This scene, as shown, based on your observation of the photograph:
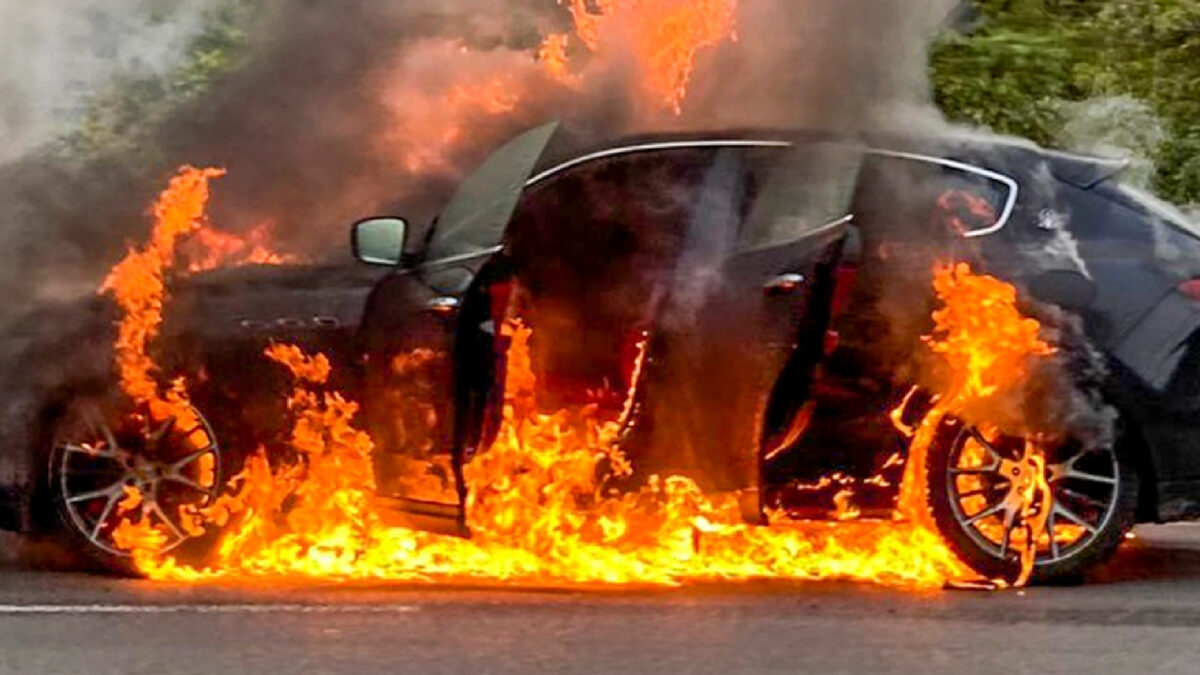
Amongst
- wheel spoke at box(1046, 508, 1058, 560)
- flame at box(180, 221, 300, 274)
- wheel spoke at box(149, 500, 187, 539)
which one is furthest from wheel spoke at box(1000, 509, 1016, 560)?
wheel spoke at box(149, 500, 187, 539)

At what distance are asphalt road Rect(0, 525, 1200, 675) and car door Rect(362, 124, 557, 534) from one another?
36 centimetres

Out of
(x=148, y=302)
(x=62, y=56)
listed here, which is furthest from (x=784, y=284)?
(x=62, y=56)

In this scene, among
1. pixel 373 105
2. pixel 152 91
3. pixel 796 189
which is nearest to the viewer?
pixel 796 189

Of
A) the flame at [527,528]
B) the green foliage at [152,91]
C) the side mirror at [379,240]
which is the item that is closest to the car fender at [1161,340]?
the flame at [527,528]

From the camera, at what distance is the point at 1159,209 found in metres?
7.83

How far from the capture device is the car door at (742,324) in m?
7.33

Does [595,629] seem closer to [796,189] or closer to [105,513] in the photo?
[796,189]

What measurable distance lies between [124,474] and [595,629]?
2.00 meters

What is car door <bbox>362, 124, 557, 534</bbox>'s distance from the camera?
7449 millimetres

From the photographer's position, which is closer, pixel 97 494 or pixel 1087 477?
pixel 1087 477

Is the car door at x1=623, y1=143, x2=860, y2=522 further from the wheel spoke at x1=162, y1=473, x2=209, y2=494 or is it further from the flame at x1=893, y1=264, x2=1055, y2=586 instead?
the wheel spoke at x1=162, y1=473, x2=209, y2=494

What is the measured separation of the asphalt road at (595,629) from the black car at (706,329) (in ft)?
1.02

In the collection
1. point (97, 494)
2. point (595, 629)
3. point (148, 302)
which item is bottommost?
point (595, 629)

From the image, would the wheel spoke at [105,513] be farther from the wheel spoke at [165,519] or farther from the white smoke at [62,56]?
the white smoke at [62,56]
